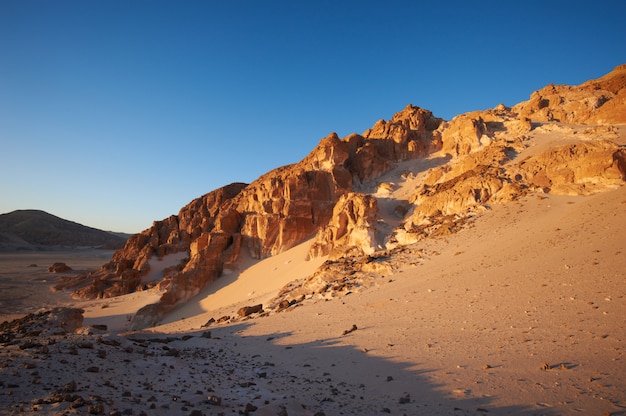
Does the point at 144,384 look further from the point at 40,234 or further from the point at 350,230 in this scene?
the point at 40,234

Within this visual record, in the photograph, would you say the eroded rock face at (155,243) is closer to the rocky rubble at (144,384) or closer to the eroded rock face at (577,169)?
the eroded rock face at (577,169)

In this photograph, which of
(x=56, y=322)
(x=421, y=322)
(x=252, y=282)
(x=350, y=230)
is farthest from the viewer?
(x=252, y=282)

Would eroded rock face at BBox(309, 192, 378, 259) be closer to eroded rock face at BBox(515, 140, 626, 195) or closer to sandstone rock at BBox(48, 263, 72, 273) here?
eroded rock face at BBox(515, 140, 626, 195)

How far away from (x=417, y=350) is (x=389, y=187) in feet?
77.7

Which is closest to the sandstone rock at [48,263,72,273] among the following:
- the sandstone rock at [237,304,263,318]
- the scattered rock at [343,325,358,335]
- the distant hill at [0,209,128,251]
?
the sandstone rock at [237,304,263,318]

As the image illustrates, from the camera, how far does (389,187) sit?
31.2 metres

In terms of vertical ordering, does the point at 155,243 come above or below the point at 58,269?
above

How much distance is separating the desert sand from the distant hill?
101 m

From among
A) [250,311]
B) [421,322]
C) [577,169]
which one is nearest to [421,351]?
[421,322]

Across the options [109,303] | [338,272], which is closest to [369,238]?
[338,272]

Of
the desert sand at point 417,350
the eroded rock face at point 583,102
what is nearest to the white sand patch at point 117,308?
the desert sand at point 417,350

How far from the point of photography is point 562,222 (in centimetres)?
1583

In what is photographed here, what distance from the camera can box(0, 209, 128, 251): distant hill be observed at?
9809 centimetres

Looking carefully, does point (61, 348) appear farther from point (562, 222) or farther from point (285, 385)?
point (562, 222)
